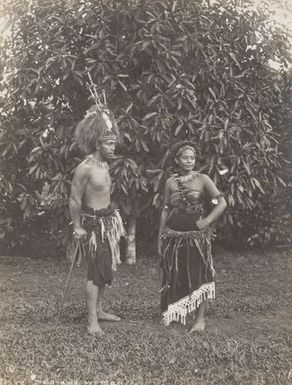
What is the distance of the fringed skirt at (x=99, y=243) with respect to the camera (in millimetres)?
4391

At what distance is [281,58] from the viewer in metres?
6.90

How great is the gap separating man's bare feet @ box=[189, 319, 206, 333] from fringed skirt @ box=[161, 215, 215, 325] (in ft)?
0.35

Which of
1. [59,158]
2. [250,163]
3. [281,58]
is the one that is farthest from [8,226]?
[281,58]

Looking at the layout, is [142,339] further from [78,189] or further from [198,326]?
[78,189]

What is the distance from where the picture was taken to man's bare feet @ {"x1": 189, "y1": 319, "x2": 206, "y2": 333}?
4367 mm

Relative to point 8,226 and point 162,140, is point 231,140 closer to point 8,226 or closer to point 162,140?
point 162,140

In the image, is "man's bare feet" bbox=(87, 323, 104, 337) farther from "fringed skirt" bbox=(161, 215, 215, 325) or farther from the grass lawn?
"fringed skirt" bbox=(161, 215, 215, 325)

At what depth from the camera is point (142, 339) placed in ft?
13.5

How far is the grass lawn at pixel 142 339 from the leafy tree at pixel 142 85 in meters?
1.16

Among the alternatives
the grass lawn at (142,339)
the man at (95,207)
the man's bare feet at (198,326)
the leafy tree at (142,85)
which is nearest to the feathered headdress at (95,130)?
the man at (95,207)

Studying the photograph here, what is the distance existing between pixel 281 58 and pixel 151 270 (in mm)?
2933

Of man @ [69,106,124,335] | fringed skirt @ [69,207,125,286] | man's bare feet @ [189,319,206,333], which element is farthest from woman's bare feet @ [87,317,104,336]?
man's bare feet @ [189,319,206,333]

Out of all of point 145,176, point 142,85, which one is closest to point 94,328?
point 145,176

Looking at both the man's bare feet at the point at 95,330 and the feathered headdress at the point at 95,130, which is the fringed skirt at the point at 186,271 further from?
the feathered headdress at the point at 95,130
